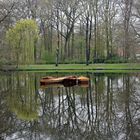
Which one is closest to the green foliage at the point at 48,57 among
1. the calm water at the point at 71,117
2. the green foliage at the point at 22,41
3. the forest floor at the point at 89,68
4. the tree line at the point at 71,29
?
the tree line at the point at 71,29

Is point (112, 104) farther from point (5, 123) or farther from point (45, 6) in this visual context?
point (45, 6)

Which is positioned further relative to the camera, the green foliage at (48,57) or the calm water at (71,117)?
the green foliage at (48,57)

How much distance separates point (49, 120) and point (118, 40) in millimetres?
45703

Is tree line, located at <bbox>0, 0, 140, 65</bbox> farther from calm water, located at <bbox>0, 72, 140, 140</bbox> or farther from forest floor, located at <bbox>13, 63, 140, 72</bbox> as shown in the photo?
calm water, located at <bbox>0, 72, 140, 140</bbox>

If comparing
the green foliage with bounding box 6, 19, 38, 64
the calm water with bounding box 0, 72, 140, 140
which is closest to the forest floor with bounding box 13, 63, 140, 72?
the green foliage with bounding box 6, 19, 38, 64

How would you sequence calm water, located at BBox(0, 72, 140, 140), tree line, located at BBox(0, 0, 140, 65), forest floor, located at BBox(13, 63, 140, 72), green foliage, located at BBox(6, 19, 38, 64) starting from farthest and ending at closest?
tree line, located at BBox(0, 0, 140, 65) → green foliage, located at BBox(6, 19, 38, 64) → forest floor, located at BBox(13, 63, 140, 72) → calm water, located at BBox(0, 72, 140, 140)

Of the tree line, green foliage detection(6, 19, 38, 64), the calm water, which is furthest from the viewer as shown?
the tree line

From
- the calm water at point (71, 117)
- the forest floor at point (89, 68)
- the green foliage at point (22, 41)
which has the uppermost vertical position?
the green foliage at point (22, 41)

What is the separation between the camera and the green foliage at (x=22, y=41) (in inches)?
1919

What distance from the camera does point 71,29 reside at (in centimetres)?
5959

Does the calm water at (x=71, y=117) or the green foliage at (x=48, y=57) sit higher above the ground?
the green foliage at (x=48, y=57)

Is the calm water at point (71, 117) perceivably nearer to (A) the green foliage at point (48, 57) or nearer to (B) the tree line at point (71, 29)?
(B) the tree line at point (71, 29)

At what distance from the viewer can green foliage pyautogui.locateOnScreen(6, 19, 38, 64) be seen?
48750 millimetres

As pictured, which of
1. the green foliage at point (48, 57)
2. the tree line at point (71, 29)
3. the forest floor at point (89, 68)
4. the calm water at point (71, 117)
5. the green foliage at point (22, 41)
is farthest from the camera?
the green foliage at point (48, 57)
